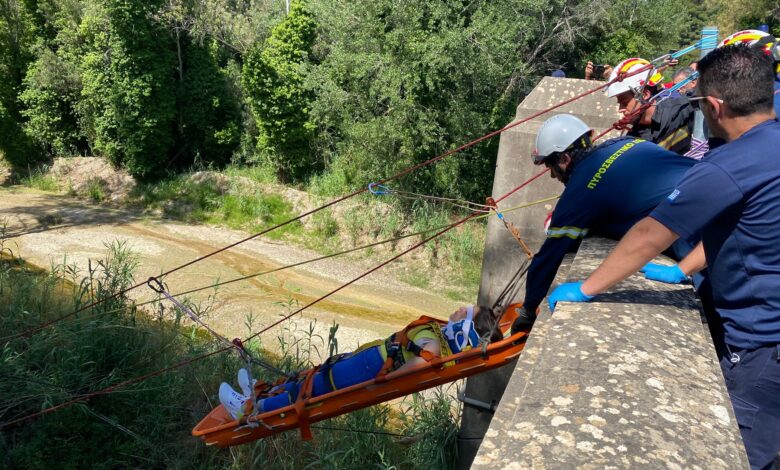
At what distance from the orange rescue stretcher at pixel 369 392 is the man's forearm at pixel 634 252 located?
129cm

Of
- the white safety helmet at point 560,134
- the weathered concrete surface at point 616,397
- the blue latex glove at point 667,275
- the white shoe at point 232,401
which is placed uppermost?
the white safety helmet at point 560,134

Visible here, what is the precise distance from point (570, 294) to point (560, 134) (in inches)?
51.2

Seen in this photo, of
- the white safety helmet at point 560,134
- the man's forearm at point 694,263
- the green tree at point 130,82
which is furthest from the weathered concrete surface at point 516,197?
the green tree at point 130,82

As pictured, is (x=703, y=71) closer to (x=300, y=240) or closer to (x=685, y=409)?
(x=685, y=409)

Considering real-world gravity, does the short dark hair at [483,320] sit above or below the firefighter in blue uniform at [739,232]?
below

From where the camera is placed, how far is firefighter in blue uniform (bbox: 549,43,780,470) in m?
1.88

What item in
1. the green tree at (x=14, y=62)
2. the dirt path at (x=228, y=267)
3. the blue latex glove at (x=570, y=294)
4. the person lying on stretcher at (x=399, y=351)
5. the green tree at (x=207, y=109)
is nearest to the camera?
the blue latex glove at (x=570, y=294)

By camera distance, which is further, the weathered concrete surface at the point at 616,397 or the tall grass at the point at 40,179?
the tall grass at the point at 40,179

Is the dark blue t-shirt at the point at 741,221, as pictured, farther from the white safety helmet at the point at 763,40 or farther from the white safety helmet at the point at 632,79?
the white safety helmet at the point at 632,79

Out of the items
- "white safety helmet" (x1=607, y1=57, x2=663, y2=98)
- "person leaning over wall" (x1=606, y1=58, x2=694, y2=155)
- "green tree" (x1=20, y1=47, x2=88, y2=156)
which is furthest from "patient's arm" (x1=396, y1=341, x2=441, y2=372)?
"green tree" (x1=20, y1=47, x2=88, y2=156)

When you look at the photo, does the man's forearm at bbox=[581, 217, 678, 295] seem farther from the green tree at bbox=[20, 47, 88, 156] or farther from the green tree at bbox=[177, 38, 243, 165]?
the green tree at bbox=[20, 47, 88, 156]

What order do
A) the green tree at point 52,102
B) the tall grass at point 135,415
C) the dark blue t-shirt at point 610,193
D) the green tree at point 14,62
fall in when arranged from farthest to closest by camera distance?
the green tree at point 14,62, the green tree at point 52,102, the tall grass at point 135,415, the dark blue t-shirt at point 610,193

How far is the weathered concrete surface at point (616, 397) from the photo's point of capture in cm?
134

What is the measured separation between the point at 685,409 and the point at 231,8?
20371 millimetres
